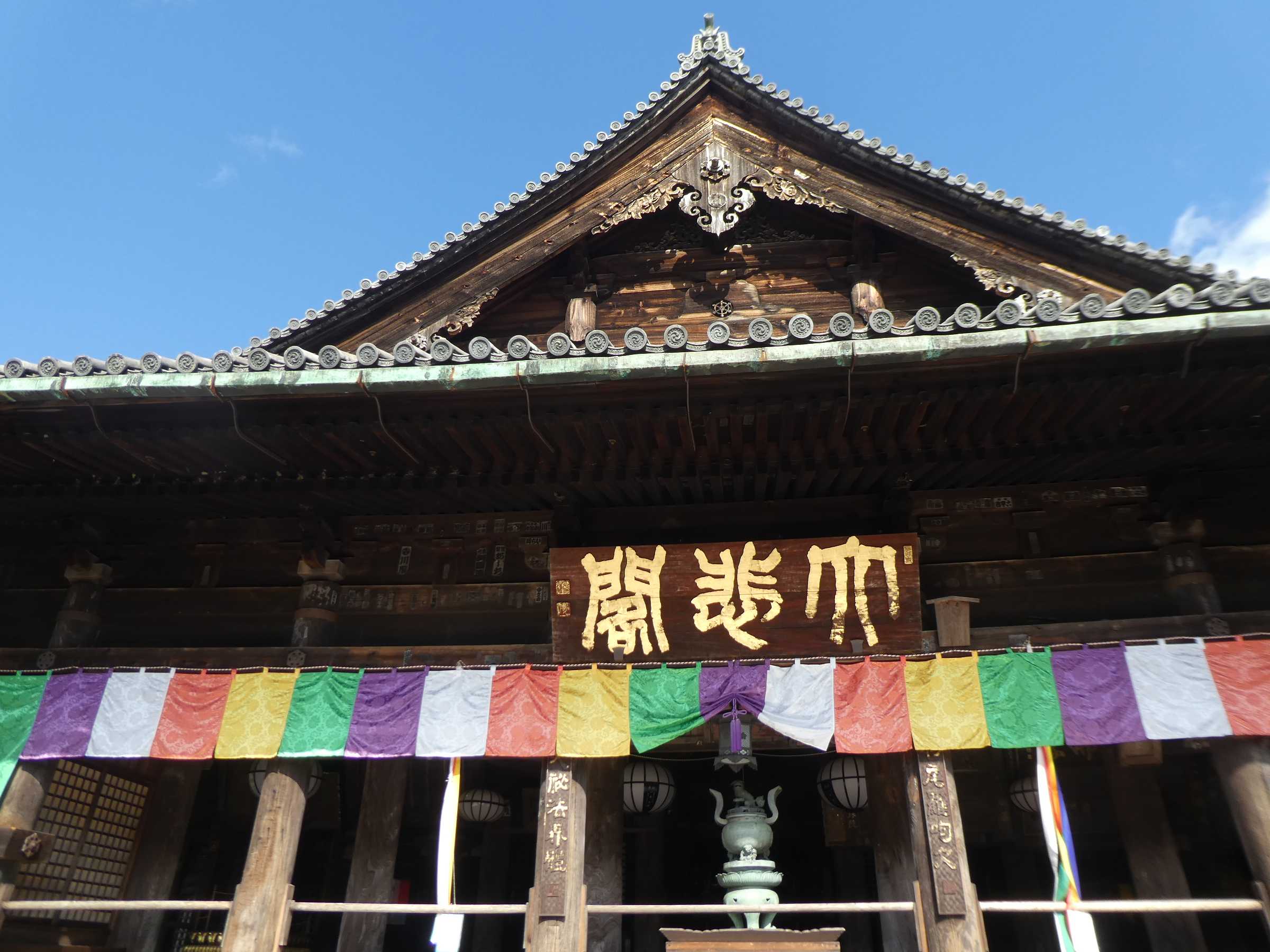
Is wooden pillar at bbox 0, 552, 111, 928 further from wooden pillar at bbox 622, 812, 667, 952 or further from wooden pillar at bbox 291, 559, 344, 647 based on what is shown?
wooden pillar at bbox 622, 812, 667, 952

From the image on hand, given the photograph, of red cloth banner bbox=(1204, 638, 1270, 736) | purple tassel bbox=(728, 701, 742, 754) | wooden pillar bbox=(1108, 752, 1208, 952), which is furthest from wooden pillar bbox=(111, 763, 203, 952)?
red cloth banner bbox=(1204, 638, 1270, 736)

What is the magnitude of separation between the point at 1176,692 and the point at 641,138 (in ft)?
23.2

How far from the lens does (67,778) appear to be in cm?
789

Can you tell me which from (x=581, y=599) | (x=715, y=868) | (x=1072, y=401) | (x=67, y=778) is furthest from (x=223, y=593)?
(x=1072, y=401)

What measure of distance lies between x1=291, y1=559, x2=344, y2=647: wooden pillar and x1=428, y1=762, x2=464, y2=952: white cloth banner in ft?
5.30

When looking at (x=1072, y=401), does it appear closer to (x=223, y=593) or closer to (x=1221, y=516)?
(x=1221, y=516)

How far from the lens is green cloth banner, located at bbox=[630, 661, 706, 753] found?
654cm

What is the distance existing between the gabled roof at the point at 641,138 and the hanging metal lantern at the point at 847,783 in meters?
5.33

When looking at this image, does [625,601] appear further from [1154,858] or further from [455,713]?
[1154,858]

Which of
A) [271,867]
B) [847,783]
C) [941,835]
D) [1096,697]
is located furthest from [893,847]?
[271,867]

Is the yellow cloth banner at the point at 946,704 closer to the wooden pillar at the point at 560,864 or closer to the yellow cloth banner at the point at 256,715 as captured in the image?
the wooden pillar at the point at 560,864

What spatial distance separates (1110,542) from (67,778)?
10040 mm

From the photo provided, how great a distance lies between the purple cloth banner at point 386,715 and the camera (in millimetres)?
6723

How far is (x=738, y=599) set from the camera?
23.4 feet
